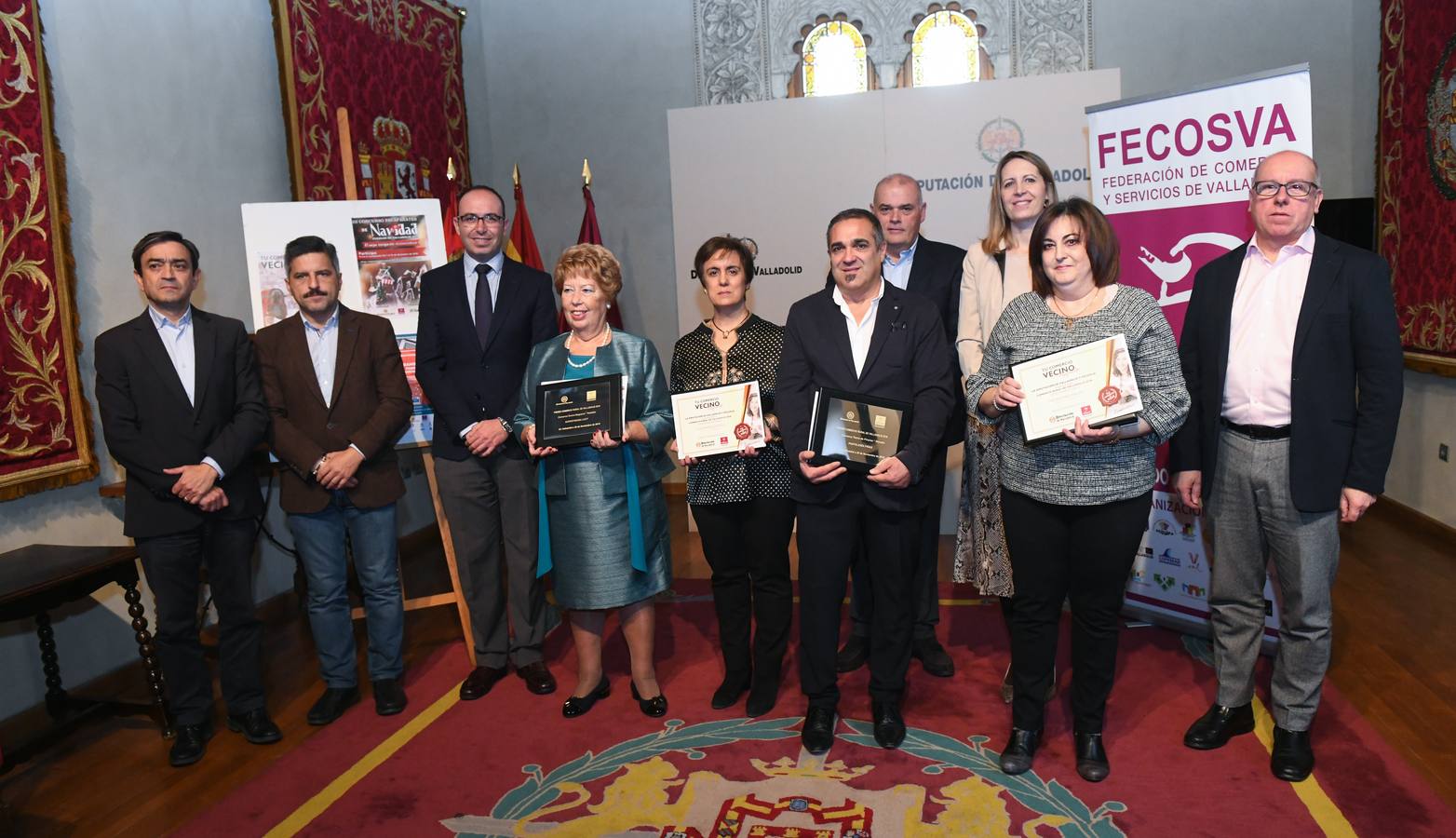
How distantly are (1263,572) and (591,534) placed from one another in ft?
6.57

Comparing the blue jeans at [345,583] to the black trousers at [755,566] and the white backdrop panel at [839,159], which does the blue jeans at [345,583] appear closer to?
the black trousers at [755,566]

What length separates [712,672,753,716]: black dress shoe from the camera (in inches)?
128

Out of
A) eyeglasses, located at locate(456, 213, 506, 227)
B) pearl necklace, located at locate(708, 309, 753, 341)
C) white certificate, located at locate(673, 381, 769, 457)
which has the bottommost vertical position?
white certificate, located at locate(673, 381, 769, 457)

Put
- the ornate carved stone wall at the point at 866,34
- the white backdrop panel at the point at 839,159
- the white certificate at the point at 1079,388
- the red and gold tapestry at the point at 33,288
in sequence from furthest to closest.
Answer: the ornate carved stone wall at the point at 866,34 < the white backdrop panel at the point at 839,159 < the red and gold tapestry at the point at 33,288 < the white certificate at the point at 1079,388

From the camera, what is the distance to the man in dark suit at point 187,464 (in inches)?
115

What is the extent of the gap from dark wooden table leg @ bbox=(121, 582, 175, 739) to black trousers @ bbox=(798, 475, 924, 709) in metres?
2.15

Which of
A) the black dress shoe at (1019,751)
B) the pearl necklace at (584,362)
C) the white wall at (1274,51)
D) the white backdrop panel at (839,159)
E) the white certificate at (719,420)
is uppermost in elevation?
the white wall at (1274,51)

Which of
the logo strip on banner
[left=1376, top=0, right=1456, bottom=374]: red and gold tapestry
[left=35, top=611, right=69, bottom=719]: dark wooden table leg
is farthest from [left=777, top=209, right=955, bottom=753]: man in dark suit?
[left=1376, top=0, right=1456, bottom=374]: red and gold tapestry

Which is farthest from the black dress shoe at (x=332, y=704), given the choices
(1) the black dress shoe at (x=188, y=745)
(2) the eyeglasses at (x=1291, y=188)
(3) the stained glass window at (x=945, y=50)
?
(3) the stained glass window at (x=945, y=50)

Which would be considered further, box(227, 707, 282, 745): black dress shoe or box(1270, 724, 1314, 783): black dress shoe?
box(227, 707, 282, 745): black dress shoe

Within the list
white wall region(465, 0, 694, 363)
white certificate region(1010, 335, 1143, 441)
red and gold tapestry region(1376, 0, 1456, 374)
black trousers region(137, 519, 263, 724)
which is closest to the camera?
white certificate region(1010, 335, 1143, 441)

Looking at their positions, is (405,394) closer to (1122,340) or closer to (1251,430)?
(1122,340)

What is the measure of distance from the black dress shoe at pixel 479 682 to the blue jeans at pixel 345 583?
240 millimetres

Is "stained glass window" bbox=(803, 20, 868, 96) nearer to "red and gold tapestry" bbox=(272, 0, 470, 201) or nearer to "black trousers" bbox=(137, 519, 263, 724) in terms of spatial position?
"red and gold tapestry" bbox=(272, 0, 470, 201)
